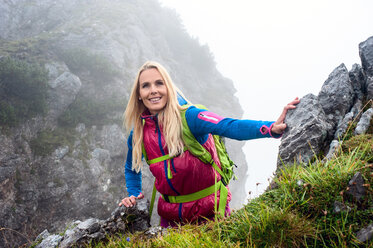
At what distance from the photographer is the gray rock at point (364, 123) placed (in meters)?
2.61

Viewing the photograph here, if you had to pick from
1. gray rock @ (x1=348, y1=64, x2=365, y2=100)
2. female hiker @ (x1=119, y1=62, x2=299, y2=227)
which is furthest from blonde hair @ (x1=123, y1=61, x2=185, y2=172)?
gray rock @ (x1=348, y1=64, x2=365, y2=100)

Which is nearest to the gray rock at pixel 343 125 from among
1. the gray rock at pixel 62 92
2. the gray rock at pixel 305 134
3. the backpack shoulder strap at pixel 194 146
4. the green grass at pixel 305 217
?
the gray rock at pixel 305 134

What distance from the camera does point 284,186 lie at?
206cm

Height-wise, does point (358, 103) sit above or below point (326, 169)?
above

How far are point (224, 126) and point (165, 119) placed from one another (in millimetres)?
862

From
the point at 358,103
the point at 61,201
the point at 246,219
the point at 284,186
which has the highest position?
the point at 358,103

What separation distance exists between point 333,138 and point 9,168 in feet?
42.4

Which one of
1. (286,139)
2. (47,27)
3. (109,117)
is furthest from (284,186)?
(47,27)

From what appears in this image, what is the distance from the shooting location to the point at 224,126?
7.94ft

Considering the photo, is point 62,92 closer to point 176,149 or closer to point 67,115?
point 67,115

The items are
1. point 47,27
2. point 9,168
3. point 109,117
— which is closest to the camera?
point 9,168

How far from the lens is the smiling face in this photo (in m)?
3.06

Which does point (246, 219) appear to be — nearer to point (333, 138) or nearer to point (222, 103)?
point (333, 138)

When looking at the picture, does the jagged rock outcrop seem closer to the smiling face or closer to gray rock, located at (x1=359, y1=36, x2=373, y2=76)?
the smiling face
